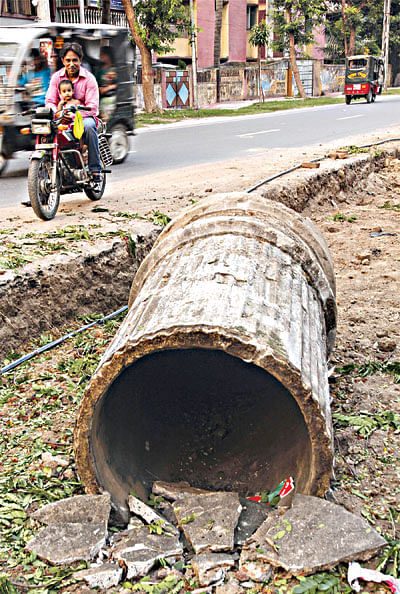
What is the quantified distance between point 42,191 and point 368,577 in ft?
17.1

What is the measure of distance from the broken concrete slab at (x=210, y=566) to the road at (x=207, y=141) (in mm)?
6355

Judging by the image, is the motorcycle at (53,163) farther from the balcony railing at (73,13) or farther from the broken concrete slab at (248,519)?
the balcony railing at (73,13)

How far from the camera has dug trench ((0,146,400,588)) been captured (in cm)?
→ 298

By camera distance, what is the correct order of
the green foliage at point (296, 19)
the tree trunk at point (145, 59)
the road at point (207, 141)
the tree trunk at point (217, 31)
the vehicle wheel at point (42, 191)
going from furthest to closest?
the green foliage at point (296, 19)
the tree trunk at point (217, 31)
the tree trunk at point (145, 59)
the road at point (207, 141)
the vehicle wheel at point (42, 191)

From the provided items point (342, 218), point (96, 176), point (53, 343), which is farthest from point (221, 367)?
point (342, 218)

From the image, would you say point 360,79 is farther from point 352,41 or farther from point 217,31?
point 352,41

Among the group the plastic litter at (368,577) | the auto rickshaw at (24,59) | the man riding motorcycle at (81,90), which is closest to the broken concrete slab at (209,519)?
the plastic litter at (368,577)

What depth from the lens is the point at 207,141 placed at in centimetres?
1534

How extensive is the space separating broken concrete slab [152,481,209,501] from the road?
18.7ft

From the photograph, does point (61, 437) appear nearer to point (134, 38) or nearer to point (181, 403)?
point (181, 403)

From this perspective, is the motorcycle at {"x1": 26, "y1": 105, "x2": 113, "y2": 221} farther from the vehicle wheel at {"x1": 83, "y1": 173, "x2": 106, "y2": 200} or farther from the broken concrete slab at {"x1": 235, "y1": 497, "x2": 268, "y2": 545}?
the broken concrete slab at {"x1": 235, "y1": 497, "x2": 268, "y2": 545}

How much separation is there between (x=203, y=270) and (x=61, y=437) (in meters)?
1.26

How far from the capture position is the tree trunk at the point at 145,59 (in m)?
22.1

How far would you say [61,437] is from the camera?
3.40 metres
